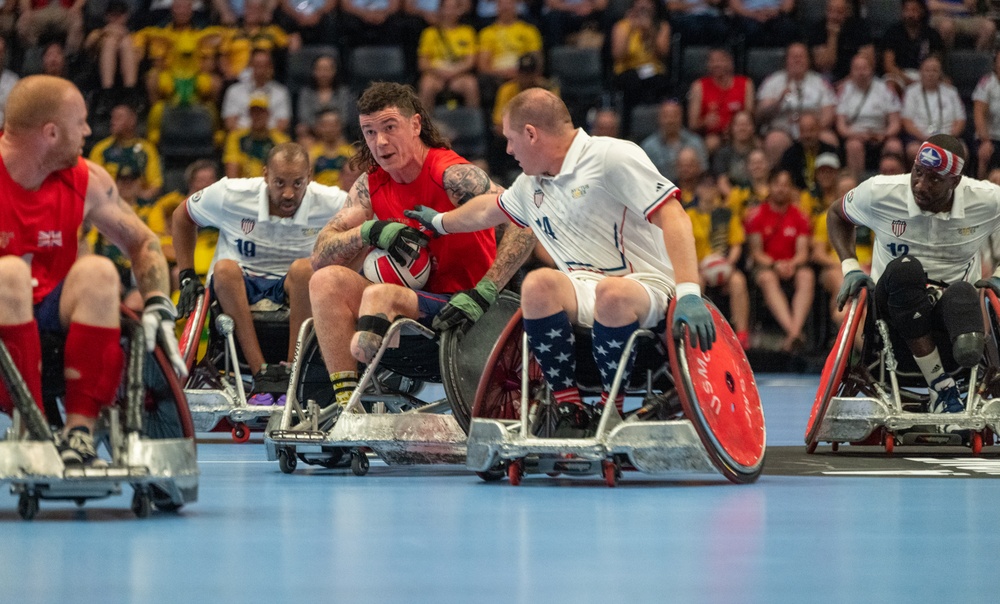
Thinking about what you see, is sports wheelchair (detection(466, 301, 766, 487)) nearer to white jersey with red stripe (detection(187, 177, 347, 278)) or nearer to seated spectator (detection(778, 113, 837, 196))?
white jersey with red stripe (detection(187, 177, 347, 278))

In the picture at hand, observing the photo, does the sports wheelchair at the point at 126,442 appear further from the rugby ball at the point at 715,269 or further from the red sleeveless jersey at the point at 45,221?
the rugby ball at the point at 715,269

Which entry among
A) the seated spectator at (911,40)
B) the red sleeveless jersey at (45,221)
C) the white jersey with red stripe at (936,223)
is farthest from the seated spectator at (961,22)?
the red sleeveless jersey at (45,221)

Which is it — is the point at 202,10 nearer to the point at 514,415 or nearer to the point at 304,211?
the point at 304,211

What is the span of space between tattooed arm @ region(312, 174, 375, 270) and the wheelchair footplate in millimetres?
424

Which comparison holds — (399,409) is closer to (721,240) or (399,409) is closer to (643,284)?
(643,284)

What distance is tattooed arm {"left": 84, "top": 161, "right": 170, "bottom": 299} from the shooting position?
15.3 feet

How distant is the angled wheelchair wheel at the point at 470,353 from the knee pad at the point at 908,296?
1.70 metres

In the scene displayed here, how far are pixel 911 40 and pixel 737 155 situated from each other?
230 cm

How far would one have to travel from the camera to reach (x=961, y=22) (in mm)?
14031

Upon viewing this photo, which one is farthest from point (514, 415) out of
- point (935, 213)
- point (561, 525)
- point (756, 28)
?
point (756, 28)

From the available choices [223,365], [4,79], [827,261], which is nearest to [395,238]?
[223,365]

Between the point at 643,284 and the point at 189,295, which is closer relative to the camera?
the point at 643,284

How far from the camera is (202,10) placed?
14109mm

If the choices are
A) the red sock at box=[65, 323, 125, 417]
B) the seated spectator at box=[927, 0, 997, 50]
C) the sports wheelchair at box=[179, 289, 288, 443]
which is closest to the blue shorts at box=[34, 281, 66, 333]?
the red sock at box=[65, 323, 125, 417]
